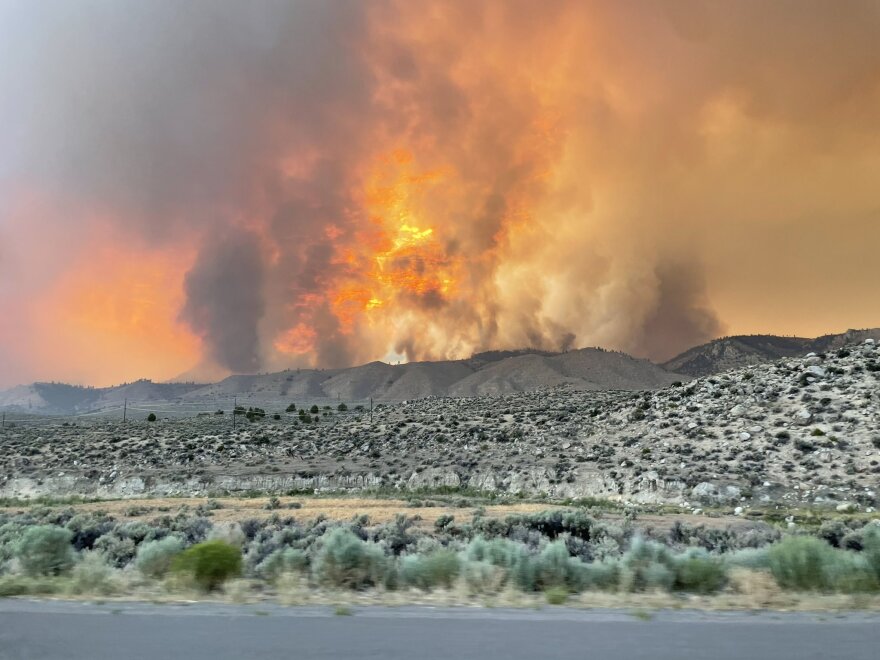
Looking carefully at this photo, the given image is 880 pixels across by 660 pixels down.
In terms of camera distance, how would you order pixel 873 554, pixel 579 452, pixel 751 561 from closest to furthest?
pixel 873 554, pixel 751 561, pixel 579 452

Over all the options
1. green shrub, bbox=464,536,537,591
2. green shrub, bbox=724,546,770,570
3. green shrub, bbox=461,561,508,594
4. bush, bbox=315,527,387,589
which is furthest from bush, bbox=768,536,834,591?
bush, bbox=315,527,387,589

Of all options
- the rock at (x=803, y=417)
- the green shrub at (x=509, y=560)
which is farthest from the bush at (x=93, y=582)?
the rock at (x=803, y=417)

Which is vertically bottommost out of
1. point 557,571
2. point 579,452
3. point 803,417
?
point 557,571

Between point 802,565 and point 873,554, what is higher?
point 873,554

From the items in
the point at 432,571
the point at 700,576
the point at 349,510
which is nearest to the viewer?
the point at 700,576

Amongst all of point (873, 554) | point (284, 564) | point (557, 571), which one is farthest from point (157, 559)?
point (873, 554)

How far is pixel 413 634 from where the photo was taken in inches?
309

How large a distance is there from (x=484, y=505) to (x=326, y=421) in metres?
63.8

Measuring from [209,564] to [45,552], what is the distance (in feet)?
17.5

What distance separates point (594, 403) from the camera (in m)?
79.9

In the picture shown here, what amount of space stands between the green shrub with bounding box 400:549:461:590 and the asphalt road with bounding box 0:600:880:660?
2.88 m

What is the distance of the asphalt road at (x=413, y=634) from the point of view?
7176 millimetres

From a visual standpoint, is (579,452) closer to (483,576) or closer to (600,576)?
(600,576)

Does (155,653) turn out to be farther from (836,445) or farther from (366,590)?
(836,445)
